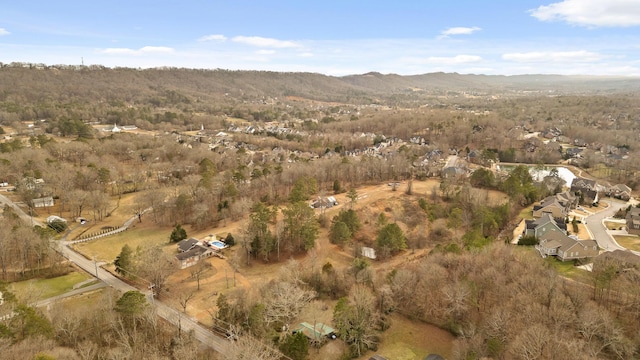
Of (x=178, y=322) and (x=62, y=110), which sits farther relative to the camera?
(x=62, y=110)

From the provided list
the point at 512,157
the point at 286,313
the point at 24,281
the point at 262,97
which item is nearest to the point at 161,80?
the point at 262,97

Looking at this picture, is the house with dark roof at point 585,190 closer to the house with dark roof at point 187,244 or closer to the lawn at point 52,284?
the house with dark roof at point 187,244

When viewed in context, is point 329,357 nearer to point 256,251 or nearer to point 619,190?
point 256,251

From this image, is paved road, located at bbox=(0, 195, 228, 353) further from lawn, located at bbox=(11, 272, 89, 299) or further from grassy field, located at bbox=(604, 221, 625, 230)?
grassy field, located at bbox=(604, 221, 625, 230)

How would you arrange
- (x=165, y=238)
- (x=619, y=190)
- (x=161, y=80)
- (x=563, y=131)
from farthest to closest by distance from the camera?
1. (x=161, y=80)
2. (x=563, y=131)
3. (x=619, y=190)
4. (x=165, y=238)

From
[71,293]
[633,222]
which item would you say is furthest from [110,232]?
[633,222]

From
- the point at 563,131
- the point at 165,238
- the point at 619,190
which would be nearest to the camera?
the point at 165,238

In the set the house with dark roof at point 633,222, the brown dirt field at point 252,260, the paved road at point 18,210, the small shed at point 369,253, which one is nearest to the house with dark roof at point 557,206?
the brown dirt field at point 252,260

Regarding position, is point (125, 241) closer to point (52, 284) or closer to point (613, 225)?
point (52, 284)
